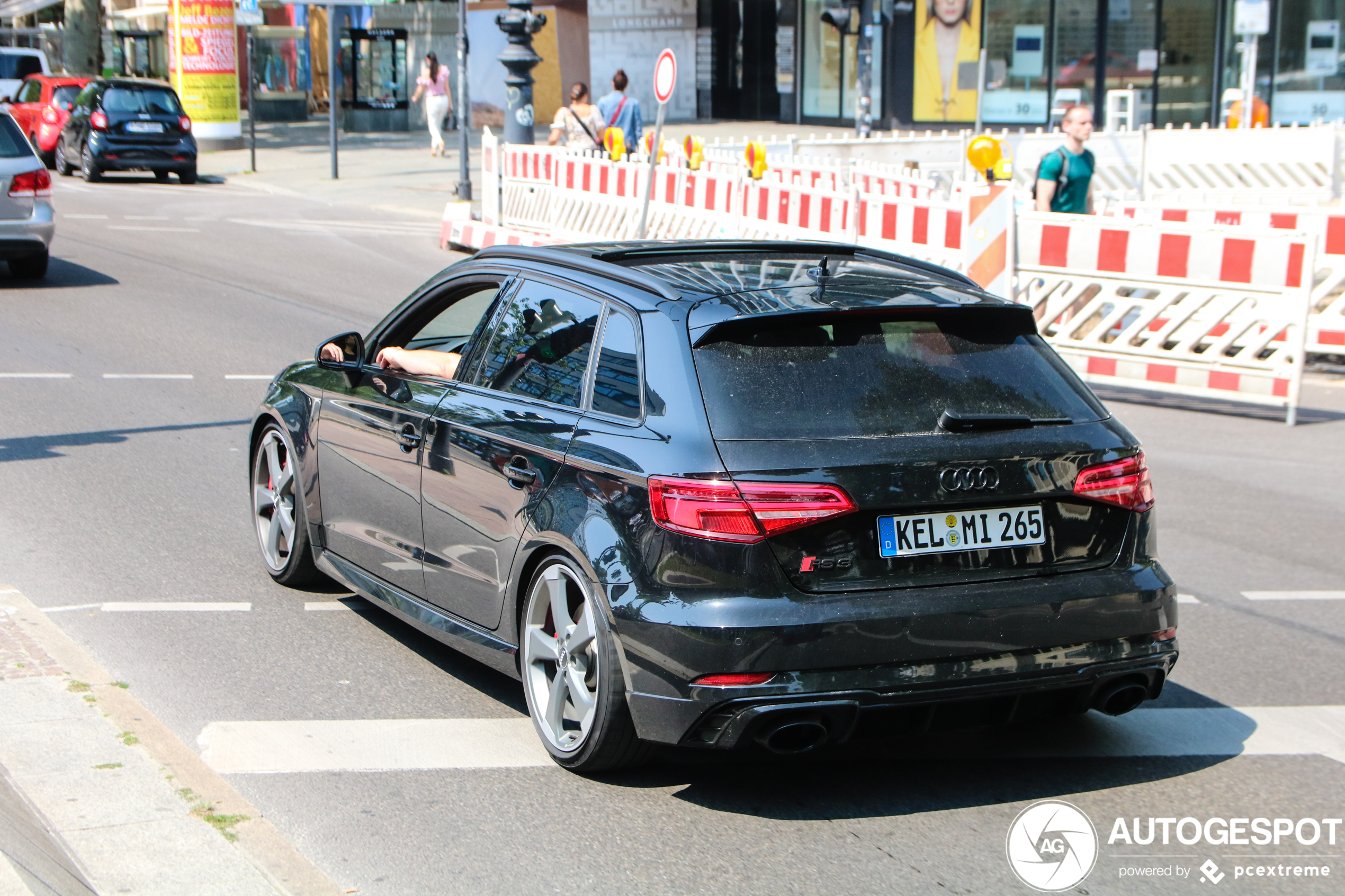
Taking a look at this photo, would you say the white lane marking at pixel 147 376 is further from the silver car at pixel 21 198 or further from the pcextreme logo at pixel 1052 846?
the pcextreme logo at pixel 1052 846

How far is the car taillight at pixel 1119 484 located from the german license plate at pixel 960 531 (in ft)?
0.57

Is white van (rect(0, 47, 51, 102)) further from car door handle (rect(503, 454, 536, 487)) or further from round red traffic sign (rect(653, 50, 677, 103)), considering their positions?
car door handle (rect(503, 454, 536, 487))

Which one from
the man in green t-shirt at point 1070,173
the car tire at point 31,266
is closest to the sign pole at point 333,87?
the car tire at point 31,266

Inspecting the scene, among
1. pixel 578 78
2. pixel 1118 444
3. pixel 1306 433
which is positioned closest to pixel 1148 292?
pixel 1306 433

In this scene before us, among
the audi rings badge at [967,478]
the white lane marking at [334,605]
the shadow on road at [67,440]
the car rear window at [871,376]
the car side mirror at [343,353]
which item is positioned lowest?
the white lane marking at [334,605]

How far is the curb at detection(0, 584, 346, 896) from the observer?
376 cm

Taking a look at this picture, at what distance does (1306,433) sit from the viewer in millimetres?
10531

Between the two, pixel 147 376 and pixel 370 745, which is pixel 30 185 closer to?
pixel 147 376

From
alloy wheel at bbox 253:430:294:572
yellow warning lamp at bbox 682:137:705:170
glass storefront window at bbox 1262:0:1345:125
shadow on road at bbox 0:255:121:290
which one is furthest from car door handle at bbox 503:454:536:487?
glass storefront window at bbox 1262:0:1345:125

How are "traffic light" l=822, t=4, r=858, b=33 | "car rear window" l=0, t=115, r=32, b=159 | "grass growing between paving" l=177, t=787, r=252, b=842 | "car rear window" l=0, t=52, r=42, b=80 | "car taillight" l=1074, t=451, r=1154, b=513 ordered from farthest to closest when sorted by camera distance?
"car rear window" l=0, t=52, r=42, b=80
"traffic light" l=822, t=4, r=858, b=33
"car rear window" l=0, t=115, r=32, b=159
"car taillight" l=1074, t=451, r=1154, b=513
"grass growing between paving" l=177, t=787, r=252, b=842

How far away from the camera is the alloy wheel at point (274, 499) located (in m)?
6.54

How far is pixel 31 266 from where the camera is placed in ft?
54.2

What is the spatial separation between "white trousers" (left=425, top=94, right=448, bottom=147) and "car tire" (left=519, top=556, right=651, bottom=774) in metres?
30.7

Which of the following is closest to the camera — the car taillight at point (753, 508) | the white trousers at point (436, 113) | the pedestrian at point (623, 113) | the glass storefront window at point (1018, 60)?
the car taillight at point (753, 508)
